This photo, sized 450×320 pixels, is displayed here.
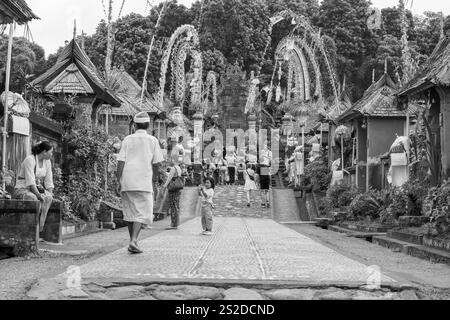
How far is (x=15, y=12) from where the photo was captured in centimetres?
1331

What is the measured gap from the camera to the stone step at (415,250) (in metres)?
11.6

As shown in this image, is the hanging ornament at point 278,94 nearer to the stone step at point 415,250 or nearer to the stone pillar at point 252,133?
the stone pillar at point 252,133

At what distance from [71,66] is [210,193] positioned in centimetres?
741

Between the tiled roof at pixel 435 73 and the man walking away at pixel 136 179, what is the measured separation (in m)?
7.58

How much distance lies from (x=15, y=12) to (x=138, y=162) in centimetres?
467

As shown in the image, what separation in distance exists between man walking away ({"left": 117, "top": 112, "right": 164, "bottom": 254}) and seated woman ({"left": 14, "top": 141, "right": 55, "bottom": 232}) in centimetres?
178

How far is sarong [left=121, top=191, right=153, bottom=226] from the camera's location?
34.0ft

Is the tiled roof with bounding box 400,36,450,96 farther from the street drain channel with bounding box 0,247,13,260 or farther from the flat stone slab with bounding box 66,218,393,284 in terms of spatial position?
the street drain channel with bounding box 0,247,13,260

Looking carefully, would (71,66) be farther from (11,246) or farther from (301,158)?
(301,158)

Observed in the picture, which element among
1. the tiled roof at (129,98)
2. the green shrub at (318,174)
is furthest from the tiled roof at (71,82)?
the green shrub at (318,174)

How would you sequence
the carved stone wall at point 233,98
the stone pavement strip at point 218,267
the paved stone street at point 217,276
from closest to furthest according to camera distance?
1. the paved stone street at point 217,276
2. the stone pavement strip at point 218,267
3. the carved stone wall at point 233,98

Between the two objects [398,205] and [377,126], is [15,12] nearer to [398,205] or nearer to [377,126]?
[398,205]
